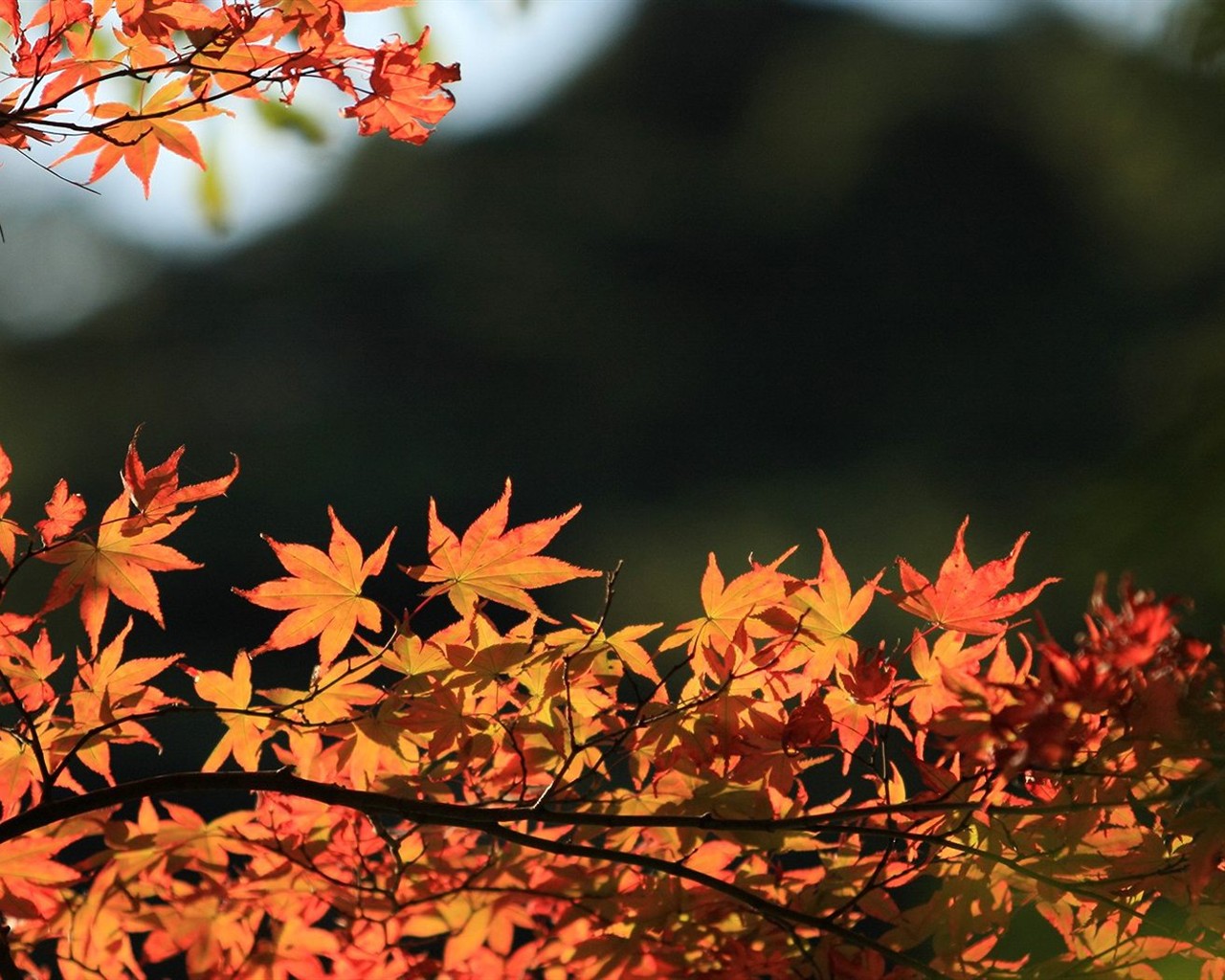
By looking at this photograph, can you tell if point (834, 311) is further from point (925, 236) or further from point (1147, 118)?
point (1147, 118)

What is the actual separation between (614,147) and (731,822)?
11.4 feet

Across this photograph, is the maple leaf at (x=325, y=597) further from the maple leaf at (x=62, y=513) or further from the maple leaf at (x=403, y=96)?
the maple leaf at (x=403, y=96)

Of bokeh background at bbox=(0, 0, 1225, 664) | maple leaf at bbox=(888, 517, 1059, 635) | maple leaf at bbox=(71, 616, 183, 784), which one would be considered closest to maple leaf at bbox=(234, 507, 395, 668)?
maple leaf at bbox=(71, 616, 183, 784)

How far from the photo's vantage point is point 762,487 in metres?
3.37

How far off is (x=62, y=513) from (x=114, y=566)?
6 cm

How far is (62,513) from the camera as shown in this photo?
0.92 m

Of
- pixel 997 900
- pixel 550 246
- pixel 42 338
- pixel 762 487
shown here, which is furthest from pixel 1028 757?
pixel 42 338

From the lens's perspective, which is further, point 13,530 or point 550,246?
point 550,246

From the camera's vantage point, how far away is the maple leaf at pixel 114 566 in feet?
3.02

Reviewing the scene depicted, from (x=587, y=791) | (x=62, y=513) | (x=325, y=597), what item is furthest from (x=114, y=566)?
(x=587, y=791)

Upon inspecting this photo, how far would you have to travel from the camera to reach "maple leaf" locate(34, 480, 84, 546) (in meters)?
0.91

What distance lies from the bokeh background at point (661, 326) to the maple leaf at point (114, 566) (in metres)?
1.98

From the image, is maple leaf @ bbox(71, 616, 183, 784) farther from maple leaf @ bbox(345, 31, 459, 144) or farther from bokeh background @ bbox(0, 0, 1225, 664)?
bokeh background @ bbox(0, 0, 1225, 664)

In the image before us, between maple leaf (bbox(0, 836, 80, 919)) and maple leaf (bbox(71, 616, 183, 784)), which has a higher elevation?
maple leaf (bbox(71, 616, 183, 784))
